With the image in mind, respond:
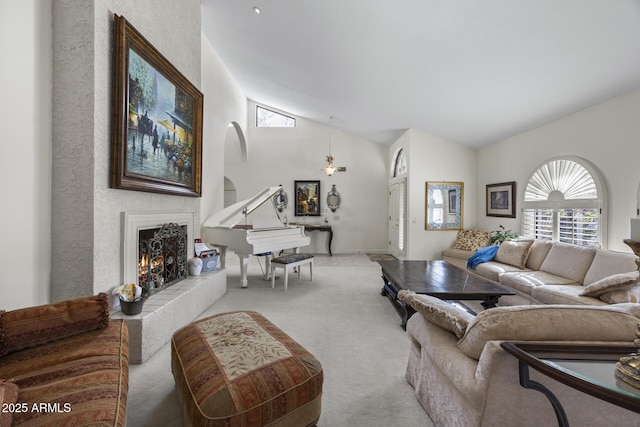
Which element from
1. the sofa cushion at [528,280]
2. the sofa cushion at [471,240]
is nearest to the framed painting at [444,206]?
the sofa cushion at [471,240]

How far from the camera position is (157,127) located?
273 cm

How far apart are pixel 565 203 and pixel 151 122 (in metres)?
5.36

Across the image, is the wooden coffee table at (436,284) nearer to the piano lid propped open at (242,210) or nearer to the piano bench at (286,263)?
the piano bench at (286,263)

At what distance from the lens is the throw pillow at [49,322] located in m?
1.31

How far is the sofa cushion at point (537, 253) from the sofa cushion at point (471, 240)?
54.7 inches

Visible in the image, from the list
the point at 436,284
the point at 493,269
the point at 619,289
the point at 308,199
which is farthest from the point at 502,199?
the point at 308,199

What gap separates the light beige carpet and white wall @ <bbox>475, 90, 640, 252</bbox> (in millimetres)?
2897

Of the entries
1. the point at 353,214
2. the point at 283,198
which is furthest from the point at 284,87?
the point at 353,214

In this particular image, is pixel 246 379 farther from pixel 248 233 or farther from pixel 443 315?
pixel 248 233

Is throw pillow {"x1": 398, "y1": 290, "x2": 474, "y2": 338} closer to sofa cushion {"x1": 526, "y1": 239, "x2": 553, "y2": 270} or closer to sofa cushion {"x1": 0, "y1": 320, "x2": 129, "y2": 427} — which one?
sofa cushion {"x1": 0, "y1": 320, "x2": 129, "y2": 427}

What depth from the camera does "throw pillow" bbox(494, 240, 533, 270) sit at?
365 centimetres

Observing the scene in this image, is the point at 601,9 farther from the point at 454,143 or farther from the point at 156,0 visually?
the point at 156,0

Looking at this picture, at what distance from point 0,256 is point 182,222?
5.16 feet

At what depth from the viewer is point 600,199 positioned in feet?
Result: 10.9
